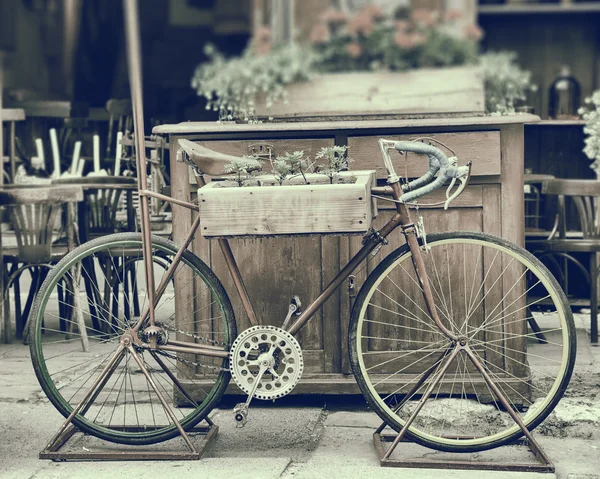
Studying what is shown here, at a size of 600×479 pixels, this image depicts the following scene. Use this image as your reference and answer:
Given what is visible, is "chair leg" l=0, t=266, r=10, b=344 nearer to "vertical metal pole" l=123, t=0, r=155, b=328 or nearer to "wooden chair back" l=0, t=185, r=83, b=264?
"wooden chair back" l=0, t=185, r=83, b=264

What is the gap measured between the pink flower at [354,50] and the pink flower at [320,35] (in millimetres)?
177

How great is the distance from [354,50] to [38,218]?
2221 millimetres

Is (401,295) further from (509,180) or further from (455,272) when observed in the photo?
(509,180)

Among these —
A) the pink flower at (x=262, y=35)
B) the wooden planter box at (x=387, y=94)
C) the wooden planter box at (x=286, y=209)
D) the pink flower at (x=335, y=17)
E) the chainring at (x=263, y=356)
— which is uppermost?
the pink flower at (x=335, y=17)

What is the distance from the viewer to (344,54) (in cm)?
578

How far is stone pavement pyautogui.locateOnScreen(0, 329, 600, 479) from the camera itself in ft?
15.3

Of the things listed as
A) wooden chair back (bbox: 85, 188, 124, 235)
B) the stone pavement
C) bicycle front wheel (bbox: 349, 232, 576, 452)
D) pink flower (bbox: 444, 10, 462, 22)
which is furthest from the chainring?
wooden chair back (bbox: 85, 188, 124, 235)

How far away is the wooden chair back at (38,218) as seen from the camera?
6.68 m

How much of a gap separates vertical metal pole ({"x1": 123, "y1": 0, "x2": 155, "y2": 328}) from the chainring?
1.31 ft

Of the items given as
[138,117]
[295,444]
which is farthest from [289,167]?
[295,444]

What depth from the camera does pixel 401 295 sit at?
5.39 m

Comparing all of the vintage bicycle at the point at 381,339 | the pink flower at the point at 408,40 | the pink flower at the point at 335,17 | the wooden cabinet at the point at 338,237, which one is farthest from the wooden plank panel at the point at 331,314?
the pink flower at the point at 335,17

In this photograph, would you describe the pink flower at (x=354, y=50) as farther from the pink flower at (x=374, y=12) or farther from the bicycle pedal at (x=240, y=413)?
the bicycle pedal at (x=240, y=413)

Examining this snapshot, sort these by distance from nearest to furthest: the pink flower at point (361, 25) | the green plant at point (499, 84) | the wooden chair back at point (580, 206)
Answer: the pink flower at point (361, 25), the green plant at point (499, 84), the wooden chair back at point (580, 206)
